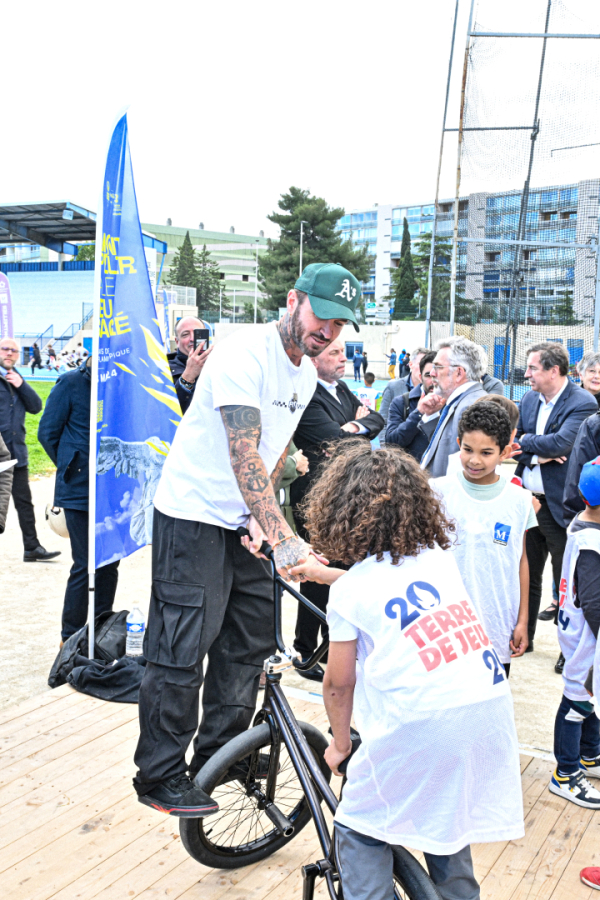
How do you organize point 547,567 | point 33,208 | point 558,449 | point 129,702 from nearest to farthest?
→ point 129,702, point 558,449, point 547,567, point 33,208

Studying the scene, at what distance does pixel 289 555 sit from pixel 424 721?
0.69 metres

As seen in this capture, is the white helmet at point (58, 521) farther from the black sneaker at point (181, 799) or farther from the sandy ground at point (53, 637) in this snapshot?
the black sneaker at point (181, 799)

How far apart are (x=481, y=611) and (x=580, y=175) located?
7153mm

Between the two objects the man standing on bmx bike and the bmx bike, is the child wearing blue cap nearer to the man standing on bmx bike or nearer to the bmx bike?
the bmx bike

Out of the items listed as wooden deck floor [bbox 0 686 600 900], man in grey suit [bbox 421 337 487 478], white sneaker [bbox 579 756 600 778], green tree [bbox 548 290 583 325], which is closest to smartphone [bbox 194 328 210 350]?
man in grey suit [bbox 421 337 487 478]

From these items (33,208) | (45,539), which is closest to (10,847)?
(45,539)

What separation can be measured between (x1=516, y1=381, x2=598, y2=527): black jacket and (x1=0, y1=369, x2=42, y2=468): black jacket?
4.36 m

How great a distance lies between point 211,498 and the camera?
2443mm

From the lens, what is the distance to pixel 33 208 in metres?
48.5

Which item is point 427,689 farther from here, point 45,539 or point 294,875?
point 45,539

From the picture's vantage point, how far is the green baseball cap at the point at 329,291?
231 cm

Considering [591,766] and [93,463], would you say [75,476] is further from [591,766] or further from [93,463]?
[591,766]

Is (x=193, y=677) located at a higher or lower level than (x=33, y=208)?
lower

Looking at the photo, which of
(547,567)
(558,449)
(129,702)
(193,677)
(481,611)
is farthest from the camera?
(547,567)
